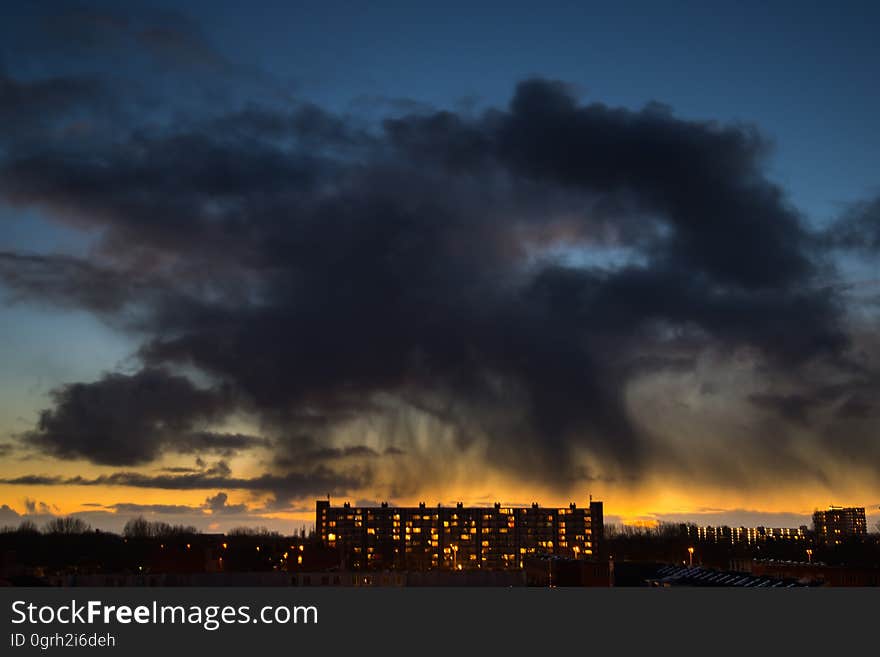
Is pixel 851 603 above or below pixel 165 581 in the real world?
above

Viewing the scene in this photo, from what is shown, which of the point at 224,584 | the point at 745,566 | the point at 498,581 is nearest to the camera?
the point at 224,584

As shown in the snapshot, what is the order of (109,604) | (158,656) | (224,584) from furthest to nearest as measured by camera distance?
1. (224,584)
2. (109,604)
3. (158,656)

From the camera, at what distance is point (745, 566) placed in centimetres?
17025

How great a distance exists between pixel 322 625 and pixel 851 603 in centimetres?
1774

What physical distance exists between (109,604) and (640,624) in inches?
772

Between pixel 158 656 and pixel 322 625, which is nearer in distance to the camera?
pixel 158 656

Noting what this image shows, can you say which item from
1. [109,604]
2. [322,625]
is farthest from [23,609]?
[322,625]

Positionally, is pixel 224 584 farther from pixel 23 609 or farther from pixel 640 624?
pixel 640 624

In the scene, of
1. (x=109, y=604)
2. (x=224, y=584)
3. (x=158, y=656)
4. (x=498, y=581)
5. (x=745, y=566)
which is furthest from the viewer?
(x=745, y=566)

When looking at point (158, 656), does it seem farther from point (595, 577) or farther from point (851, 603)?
point (595, 577)

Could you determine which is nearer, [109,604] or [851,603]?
[851,603]

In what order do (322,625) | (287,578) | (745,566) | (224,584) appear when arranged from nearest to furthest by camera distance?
1. (322,625)
2. (224,584)
3. (287,578)
4. (745,566)

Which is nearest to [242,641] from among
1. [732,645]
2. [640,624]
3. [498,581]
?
[640,624]

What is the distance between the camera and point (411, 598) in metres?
33.6
